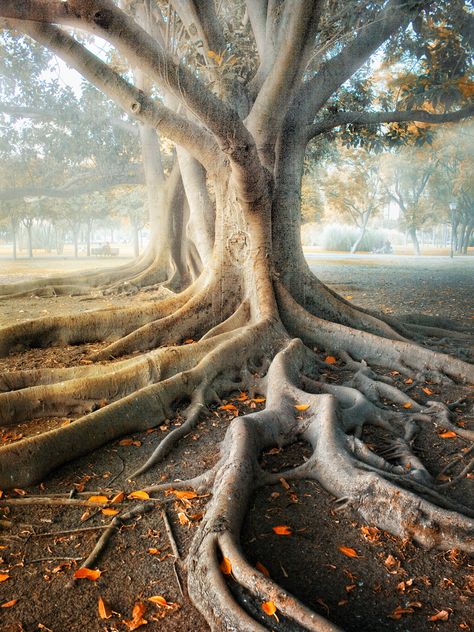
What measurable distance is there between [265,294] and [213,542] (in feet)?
12.4

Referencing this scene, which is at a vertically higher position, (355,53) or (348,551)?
(355,53)

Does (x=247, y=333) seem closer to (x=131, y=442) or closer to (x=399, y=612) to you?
(x=131, y=442)

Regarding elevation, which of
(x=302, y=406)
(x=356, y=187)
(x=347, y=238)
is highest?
(x=356, y=187)

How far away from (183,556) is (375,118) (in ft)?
24.1

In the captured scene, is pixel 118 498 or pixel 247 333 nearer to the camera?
pixel 118 498

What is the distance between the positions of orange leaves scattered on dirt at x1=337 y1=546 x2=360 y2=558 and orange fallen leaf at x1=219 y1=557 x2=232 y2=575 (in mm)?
646

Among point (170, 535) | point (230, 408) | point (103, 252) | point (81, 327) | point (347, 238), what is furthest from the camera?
point (347, 238)

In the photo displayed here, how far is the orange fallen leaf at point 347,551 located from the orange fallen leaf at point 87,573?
4.03 ft

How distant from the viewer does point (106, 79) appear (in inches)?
184

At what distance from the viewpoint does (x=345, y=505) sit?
2805 mm

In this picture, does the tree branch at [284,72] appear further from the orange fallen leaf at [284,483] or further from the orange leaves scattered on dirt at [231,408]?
the orange fallen leaf at [284,483]

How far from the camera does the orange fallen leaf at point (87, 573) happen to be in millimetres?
2342

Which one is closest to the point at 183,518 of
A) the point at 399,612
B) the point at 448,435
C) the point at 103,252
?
the point at 399,612

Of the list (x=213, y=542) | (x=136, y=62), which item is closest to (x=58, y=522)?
(x=213, y=542)
